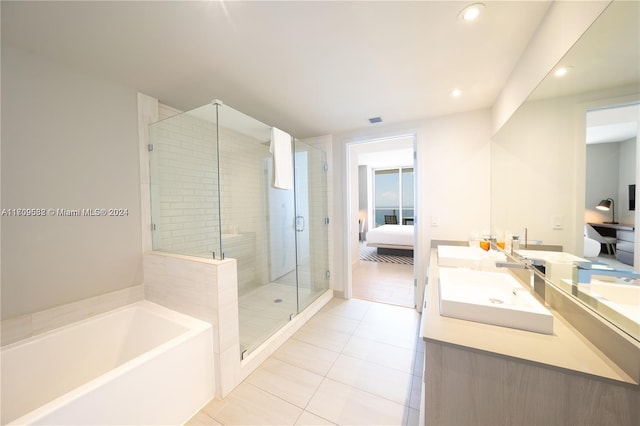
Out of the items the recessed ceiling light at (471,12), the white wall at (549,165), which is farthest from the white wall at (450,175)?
the recessed ceiling light at (471,12)

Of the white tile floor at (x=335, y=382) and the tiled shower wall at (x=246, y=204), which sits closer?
the white tile floor at (x=335, y=382)

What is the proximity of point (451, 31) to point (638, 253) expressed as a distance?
1.38 metres

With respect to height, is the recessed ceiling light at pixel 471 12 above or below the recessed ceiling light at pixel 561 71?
above

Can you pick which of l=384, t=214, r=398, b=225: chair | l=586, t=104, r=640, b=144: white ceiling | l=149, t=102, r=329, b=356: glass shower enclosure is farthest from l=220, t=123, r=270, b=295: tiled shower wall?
l=384, t=214, r=398, b=225: chair

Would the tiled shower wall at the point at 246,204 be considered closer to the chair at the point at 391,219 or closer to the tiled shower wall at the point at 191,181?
the tiled shower wall at the point at 191,181

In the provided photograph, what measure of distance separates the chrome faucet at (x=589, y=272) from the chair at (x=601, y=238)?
0.07 meters

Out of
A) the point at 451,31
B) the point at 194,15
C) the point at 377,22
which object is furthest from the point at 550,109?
the point at 194,15

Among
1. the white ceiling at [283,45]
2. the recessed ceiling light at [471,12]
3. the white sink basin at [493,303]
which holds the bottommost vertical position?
the white sink basin at [493,303]

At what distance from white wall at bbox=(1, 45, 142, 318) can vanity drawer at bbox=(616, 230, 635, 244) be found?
298 cm

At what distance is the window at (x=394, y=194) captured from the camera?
723 cm

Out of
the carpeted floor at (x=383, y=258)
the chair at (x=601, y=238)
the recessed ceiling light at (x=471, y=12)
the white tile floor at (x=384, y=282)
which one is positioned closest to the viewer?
the chair at (x=601, y=238)

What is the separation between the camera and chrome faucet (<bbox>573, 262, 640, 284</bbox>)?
78 centimetres

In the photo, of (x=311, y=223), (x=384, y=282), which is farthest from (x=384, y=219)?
(x=311, y=223)

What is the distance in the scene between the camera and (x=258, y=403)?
1485 millimetres
